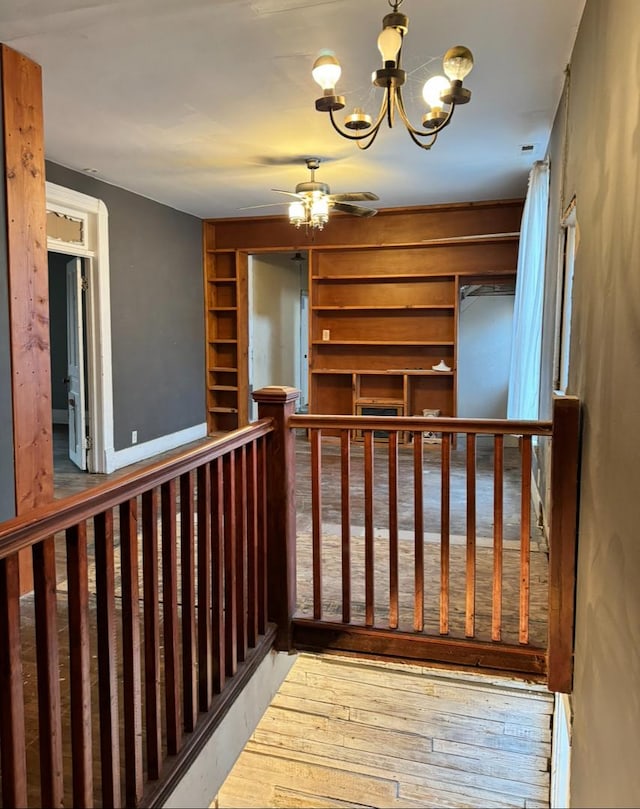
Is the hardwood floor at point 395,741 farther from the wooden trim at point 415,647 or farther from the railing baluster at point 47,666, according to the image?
the railing baluster at point 47,666

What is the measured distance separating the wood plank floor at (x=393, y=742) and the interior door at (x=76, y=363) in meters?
3.59

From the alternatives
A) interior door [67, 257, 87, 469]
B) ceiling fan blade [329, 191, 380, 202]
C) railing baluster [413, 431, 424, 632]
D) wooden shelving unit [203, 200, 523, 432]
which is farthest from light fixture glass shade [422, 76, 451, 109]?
wooden shelving unit [203, 200, 523, 432]

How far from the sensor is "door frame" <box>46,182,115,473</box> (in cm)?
509

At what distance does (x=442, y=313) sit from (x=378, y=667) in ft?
15.3

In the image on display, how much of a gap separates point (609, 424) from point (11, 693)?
1.55m

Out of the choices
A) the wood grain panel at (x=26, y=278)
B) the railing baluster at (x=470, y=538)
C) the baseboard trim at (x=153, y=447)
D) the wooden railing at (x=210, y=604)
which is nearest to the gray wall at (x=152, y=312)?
the baseboard trim at (x=153, y=447)

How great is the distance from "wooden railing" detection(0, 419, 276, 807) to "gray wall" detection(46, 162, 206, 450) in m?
3.35

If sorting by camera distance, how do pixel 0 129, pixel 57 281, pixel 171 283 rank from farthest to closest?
pixel 57 281 → pixel 171 283 → pixel 0 129

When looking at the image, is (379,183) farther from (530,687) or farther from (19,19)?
(530,687)

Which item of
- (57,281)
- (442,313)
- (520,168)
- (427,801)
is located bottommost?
(427,801)

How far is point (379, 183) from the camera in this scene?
5.39m

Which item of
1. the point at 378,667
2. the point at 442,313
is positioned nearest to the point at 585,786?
the point at 378,667

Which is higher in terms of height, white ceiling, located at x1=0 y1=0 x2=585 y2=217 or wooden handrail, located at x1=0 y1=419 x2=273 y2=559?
white ceiling, located at x1=0 y1=0 x2=585 y2=217

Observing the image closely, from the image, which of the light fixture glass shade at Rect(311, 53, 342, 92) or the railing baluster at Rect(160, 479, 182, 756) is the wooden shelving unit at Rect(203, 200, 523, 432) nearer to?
the light fixture glass shade at Rect(311, 53, 342, 92)
